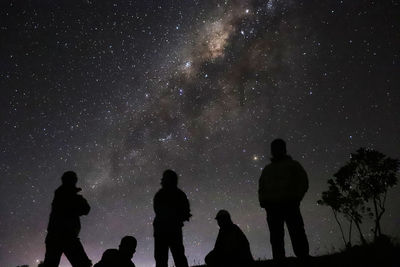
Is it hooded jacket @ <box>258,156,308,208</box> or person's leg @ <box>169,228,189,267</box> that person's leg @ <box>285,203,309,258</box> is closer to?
hooded jacket @ <box>258,156,308,208</box>

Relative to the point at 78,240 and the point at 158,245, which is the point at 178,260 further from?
the point at 78,240

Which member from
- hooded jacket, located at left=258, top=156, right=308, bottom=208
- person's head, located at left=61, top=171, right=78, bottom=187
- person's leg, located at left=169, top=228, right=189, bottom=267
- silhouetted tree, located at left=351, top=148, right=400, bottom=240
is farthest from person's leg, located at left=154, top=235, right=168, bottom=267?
silhouetted tree, located at left=351, top=148, right=400, bottom=240

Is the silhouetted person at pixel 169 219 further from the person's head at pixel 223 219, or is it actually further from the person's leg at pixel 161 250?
the person's head at pixel 223 219

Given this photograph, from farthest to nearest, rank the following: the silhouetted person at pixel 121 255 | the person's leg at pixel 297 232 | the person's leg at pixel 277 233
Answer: the person's leg at pixel 277 233 < the silhouetted person at pixel 121 255 < the person's leg at pixel 297 232

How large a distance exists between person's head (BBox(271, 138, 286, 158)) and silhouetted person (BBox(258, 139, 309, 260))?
28 mm

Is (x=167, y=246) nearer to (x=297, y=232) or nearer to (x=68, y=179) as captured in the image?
(x=68, y=179)

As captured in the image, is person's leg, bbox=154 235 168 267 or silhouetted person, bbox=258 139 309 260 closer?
silhouetted person, bbox=258 139 309 260

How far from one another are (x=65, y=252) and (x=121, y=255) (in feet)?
2.68

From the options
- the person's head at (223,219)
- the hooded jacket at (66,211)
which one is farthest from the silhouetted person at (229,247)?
the hooded jacket at (66,211)

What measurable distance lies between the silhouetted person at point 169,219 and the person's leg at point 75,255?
110cm

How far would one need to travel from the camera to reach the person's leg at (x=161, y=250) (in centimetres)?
509

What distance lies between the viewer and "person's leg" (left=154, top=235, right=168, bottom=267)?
5.09m

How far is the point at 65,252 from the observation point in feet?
14.9

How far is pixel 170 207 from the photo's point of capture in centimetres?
529
